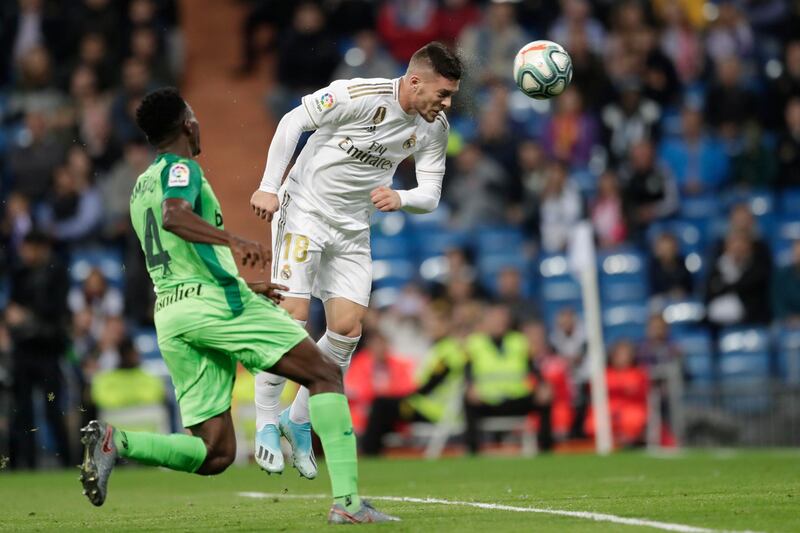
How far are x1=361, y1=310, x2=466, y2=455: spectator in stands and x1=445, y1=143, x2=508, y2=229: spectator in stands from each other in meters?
3.00

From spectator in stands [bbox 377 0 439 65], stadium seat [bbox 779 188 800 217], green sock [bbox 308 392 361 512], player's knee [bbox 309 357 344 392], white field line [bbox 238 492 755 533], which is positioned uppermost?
spectator in stands [bbox 377 0 439 65]

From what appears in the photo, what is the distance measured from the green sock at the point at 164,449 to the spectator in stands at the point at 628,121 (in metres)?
14.4

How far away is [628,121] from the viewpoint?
21.6 meters

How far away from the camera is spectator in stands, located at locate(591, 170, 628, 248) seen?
20.4 m

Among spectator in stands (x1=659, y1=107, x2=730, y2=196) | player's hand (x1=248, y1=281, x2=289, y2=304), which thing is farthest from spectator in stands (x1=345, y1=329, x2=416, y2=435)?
player's hand (x1=248, y1=281, x2=289, y2=304)

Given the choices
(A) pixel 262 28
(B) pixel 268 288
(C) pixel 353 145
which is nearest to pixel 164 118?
(B) pixel 268 288

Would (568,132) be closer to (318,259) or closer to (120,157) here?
(120,157)

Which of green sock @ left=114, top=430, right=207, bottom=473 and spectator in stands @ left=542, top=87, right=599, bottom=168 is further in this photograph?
spectator in stands @ left=542, top=87, right=599, bottom=168

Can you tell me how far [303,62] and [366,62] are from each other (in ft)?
4.09

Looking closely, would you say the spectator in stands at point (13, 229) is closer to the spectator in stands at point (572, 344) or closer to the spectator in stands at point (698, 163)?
the spectator in stands at point (572, 344)

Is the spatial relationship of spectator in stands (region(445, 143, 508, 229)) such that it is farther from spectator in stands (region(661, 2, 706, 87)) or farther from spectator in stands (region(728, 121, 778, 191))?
spectator in stands (region(661, 2, 706, 87))

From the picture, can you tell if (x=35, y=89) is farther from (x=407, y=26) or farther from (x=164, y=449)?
(x=164, y=449)

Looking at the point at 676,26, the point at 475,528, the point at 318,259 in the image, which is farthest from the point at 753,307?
the point at 475,528

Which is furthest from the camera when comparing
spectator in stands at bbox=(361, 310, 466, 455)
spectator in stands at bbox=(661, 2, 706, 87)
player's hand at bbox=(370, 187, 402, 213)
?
spectator in stands at bbox=(661, 2, 706, 87)
